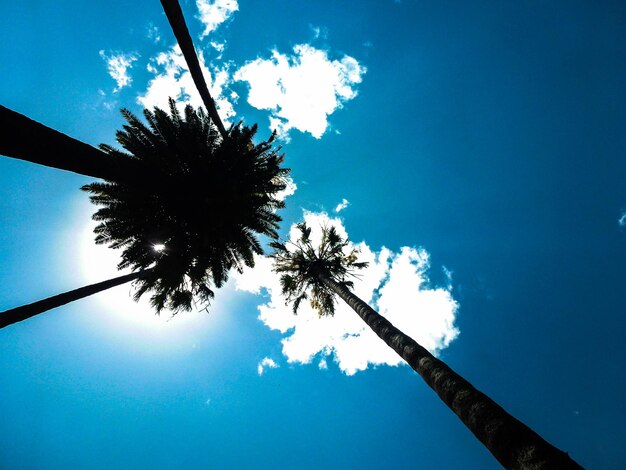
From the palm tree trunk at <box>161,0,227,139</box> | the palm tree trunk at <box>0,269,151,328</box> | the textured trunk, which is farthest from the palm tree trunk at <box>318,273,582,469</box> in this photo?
the palm tree trunk at <box>0,269,151,328</box>

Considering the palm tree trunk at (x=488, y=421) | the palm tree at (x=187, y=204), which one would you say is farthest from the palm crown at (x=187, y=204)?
the palm tree trunk at (x=488, y=421)

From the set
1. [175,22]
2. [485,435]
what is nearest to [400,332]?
[485,435]

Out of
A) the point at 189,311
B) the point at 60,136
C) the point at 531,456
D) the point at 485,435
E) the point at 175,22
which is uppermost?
the point at 189,311

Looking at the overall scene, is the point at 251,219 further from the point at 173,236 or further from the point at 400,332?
the point at 400,332

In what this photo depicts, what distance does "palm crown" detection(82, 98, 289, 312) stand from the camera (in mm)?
8914

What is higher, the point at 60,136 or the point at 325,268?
the point at 325,268

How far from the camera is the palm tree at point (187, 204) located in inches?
351

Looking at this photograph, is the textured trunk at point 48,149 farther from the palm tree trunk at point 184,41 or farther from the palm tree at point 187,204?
the palm tree at point 187,204

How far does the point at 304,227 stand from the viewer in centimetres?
1394

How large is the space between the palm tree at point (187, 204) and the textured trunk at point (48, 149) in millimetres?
4372

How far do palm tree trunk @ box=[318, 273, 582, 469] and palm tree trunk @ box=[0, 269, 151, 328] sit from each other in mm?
7047

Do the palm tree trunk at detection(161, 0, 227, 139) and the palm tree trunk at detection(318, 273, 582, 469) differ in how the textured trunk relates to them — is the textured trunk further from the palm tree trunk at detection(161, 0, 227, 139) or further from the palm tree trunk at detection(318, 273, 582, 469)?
the palm tree trunk at detection(318, 273, 582, 469)

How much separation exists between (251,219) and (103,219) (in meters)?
5.51

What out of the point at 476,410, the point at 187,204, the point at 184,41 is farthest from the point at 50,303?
the point at 476,410
